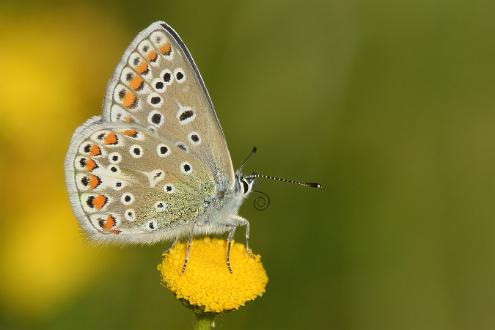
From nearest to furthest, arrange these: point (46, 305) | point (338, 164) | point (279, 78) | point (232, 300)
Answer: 1. point (232, 300)
2. point (46, 305)
3. point (338, 164)
4. point (279, 78)

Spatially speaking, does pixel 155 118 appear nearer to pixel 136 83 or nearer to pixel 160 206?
pixel 136 83

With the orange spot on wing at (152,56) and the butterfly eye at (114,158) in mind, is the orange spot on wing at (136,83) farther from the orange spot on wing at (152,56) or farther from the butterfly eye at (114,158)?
the butterfly eye at (114,158)

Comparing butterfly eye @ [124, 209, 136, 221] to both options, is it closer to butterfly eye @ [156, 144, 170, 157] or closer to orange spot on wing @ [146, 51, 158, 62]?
butterfly eye @ [156, 144, 170, 157]

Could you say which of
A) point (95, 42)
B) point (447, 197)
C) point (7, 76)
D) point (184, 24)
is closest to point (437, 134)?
point (447, 197)

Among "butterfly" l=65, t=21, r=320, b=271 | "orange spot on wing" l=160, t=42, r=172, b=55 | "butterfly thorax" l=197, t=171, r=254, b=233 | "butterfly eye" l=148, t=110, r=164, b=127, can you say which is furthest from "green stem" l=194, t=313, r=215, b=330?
"orange spot on wing" l=160, t=42, r=172, b=55

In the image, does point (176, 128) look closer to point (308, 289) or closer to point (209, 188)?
point (209, 188)

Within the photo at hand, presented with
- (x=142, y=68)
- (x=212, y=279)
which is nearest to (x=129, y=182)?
(x=142, y=68)

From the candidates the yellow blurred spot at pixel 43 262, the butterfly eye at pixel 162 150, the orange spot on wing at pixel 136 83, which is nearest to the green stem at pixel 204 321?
the butterfly eye at pixel 162 150
